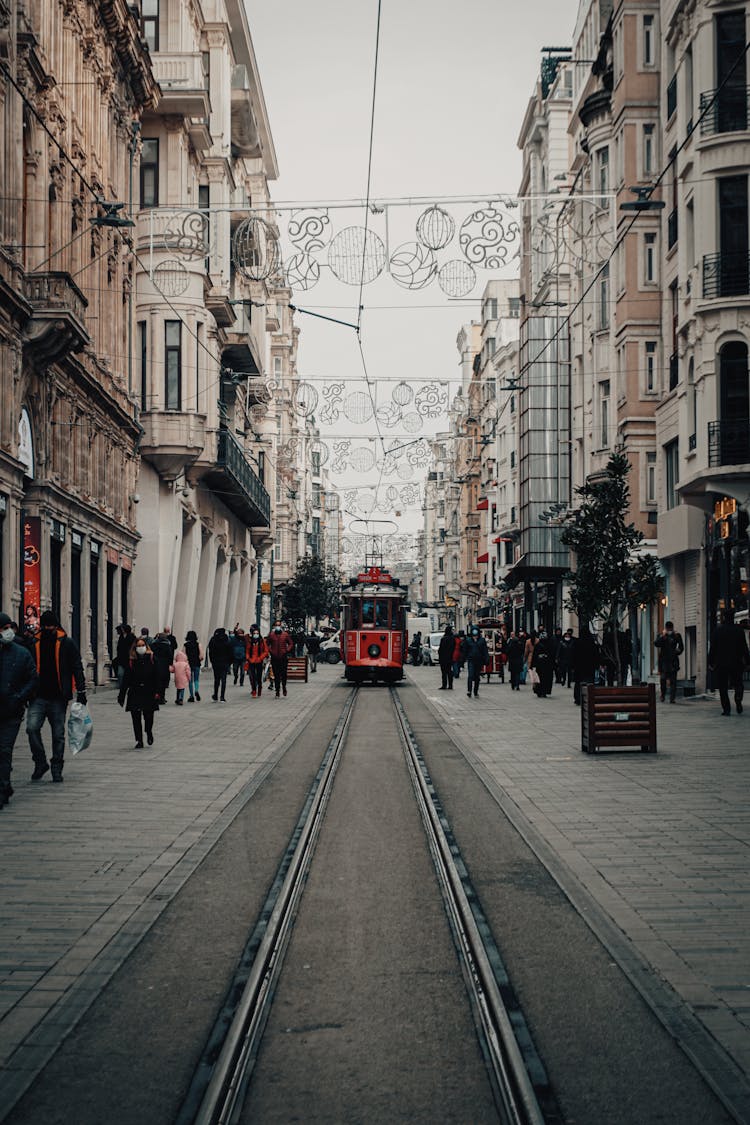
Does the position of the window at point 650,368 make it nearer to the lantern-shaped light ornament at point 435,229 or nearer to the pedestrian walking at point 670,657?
the pedestrian walking at point 670,657

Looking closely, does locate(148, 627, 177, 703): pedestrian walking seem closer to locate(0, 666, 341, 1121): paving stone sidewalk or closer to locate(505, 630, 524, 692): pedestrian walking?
locate(0, 666, 341, 1121): paving stone sidewalk

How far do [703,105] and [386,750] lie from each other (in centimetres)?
1730

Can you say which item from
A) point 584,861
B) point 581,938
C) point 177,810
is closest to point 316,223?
point 177,810

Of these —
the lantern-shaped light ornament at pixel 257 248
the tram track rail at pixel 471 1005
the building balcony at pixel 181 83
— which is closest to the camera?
the tram track rail at pixel 471 1005

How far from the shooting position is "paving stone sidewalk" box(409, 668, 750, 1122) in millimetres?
6891

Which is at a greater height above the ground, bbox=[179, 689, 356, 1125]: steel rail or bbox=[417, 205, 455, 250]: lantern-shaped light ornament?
bbox=[417, 205, 455, 250]: lantern-shaped light ornament

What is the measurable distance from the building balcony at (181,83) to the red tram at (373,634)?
626 inches

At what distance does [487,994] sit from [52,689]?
33.1 feet

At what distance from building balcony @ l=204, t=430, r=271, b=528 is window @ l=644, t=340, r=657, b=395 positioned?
1516 cm

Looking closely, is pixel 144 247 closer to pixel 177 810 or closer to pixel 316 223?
pixel 316 223

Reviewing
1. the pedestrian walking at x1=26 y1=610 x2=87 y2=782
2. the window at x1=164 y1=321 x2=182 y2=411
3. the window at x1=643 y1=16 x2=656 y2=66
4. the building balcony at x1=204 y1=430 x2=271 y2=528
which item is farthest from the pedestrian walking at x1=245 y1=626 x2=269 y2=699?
the window at x1=643 y1=16 x2=656 y2=66

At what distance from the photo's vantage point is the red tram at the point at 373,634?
45500mm

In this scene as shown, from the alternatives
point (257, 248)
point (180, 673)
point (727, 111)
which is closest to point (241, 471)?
point (180, 673)

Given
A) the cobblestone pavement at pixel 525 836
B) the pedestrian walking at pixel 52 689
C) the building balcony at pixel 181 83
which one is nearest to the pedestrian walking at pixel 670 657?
the cobblestone pavement at pixel 525 836
